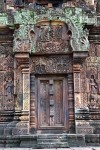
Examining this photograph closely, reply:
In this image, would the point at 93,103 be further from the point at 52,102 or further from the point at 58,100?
the point at 52,102

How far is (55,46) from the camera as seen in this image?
11.7 m

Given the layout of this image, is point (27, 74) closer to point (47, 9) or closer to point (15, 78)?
point (15, 78)

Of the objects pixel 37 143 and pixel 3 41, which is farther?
pixel 3 41

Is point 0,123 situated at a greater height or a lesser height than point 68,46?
lesser

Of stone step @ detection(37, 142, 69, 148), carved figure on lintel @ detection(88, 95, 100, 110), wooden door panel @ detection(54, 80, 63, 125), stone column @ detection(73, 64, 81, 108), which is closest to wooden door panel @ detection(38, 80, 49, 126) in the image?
wooden door panel @ detection(54, 80, 63, 125)

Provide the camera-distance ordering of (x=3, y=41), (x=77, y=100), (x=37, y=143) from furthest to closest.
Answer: (x=3, y=41) → (x=77, y=100) → (x=37, y=143)

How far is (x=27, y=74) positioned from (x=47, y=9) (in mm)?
2594

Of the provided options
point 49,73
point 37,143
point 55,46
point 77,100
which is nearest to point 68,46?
point 55,46

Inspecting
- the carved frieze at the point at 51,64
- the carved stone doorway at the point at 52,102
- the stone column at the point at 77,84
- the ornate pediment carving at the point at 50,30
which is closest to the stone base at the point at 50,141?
the carved stone doorway at the point at 52,102

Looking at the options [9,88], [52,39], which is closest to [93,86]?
[52,39]

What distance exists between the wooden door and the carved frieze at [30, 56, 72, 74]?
33 centimetres

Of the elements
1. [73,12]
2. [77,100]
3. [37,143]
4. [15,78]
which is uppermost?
[73,12]

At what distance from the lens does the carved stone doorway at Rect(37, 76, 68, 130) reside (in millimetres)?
11609

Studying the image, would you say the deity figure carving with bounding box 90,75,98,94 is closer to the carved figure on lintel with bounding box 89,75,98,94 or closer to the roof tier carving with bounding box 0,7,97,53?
the carved figure on lintel with bounding box 89,75,98,94
